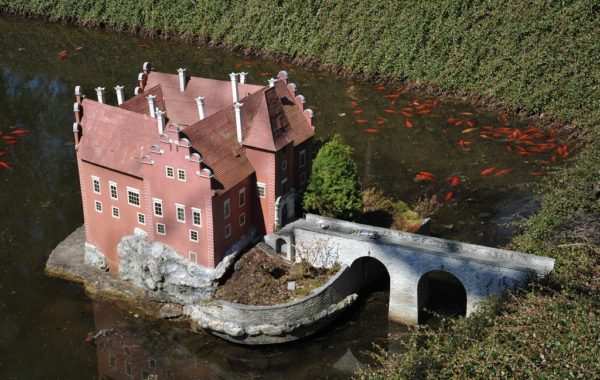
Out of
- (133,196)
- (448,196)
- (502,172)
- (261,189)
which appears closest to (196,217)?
(261,189)

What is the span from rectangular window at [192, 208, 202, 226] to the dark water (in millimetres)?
5457

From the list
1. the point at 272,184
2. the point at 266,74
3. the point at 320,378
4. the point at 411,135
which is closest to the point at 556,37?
the point at 411,135

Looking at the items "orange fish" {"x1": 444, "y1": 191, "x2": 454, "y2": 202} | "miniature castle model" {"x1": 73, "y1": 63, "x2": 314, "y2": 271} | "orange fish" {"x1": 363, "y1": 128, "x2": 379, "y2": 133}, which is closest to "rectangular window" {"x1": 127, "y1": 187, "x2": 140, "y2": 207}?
"miniature castle model" {"x1": 73, "y1": 63, "x2": 314, "y2": 271}

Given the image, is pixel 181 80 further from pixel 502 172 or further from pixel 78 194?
pixel 502 172

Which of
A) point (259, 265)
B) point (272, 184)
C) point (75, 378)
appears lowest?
point (75, 378)

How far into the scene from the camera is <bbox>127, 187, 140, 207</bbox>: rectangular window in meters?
39.4

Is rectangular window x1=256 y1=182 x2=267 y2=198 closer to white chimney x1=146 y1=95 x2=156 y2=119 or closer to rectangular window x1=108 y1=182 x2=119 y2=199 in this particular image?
white chimney x1=146 y1=95 x2=156 y2=119

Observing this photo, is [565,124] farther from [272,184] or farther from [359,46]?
[272,184]

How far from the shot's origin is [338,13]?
7481 centimetres

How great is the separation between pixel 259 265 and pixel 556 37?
37.6 meters

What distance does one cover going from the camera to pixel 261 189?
130 feet

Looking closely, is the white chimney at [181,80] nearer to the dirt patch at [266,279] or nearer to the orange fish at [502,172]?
the dirt patch at [266,279]

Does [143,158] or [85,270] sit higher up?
[143,158]

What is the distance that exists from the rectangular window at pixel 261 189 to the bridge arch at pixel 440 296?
8.92 metres
